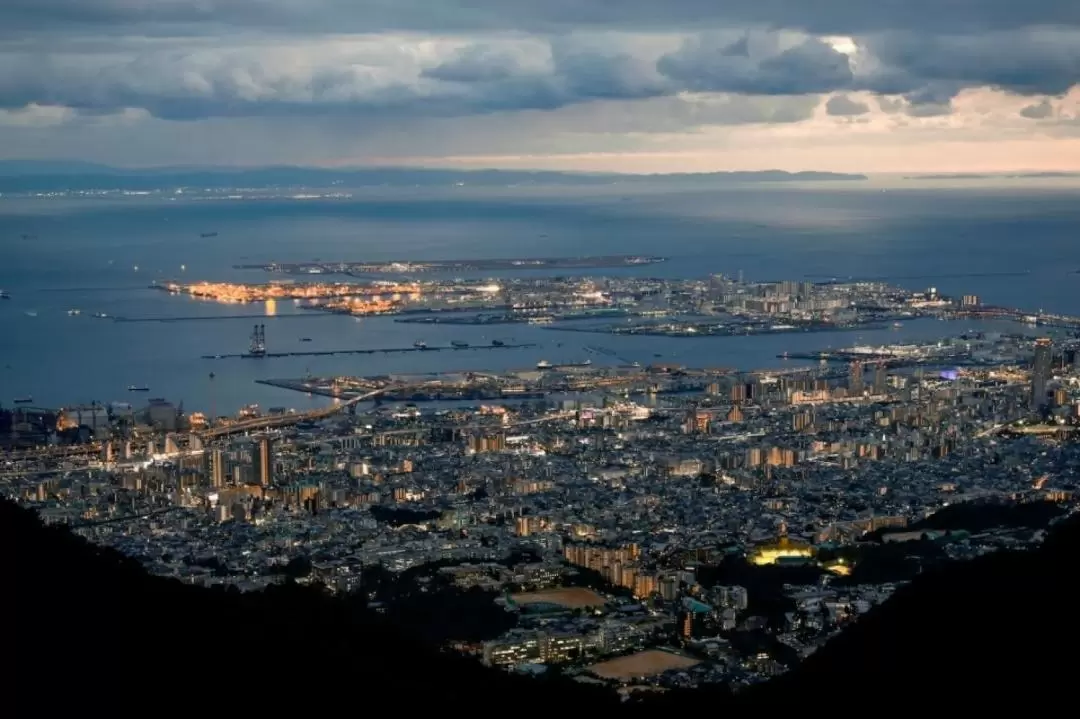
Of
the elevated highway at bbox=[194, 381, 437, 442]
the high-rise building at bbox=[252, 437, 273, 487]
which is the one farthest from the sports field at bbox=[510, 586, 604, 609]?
the elevated highway at bbox=[194, 381, 437, 442]

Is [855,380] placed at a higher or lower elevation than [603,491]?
higher

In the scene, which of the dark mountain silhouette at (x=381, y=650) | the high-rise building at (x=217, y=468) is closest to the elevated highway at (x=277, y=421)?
the high-rise building at (x=217, y=468)

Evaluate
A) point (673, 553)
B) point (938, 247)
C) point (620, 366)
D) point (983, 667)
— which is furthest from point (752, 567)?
point (938, 247)

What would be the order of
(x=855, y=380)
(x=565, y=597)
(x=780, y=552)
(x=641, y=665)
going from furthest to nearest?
(x=855, y=380), (x=780, y=552), (x=565, y=597), (x=641, y=665)

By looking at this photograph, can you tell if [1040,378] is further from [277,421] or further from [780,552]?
[277,421]

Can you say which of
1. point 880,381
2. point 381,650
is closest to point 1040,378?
point 880,381

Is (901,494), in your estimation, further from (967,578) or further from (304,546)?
(967,578)

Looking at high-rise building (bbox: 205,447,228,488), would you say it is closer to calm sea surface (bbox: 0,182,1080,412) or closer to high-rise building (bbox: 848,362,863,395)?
calm sea surface (bbox: 0,182,1080,412)
